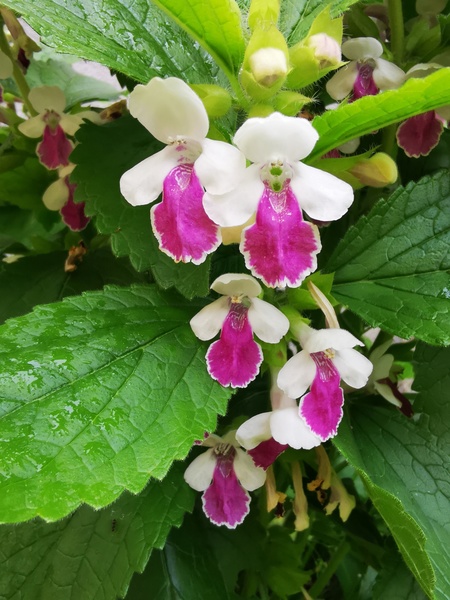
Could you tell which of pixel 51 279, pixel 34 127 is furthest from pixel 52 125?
pixel 51 279

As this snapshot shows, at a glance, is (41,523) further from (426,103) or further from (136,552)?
(426,103)

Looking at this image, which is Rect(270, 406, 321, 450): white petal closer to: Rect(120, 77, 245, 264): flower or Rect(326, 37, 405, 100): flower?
Rect(120, 77, 245, 264): flower

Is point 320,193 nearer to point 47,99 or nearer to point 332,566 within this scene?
point 47,99

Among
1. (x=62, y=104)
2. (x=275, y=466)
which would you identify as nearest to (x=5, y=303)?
(x=62, y=104)

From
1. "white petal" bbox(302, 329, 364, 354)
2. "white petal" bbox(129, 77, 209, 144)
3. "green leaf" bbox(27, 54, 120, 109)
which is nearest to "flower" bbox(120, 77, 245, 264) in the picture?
"white petal" bbox(129, 77, 209, 144)

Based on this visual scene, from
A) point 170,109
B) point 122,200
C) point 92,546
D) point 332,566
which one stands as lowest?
point 332,566

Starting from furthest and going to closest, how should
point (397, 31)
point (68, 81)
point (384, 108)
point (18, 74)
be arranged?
point (68, 81)
point (18, 74)
point (397, 31)
point (384, 108)

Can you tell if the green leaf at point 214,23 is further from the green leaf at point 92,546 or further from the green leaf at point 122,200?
the green leaf at point 92,546
